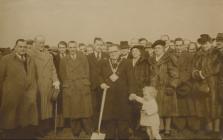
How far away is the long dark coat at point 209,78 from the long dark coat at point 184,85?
59 millimetres

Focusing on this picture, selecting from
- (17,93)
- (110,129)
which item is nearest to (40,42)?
(17,93)

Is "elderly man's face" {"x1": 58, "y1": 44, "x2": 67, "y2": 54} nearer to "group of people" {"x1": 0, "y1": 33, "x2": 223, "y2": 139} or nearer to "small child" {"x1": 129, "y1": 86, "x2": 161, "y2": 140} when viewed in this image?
"group of people" {"x1": 0, "y1": 33, "x2": 223, "y2": 139}

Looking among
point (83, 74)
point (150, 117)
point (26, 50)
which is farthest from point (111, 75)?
point (26, 50)

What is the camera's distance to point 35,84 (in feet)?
15.1

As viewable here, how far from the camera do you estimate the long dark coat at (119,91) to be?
15.0 ft

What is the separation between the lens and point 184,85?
463 centimetres

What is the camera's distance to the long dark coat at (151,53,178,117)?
459 cm

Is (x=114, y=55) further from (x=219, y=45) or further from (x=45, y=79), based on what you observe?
(x=219, y=45)

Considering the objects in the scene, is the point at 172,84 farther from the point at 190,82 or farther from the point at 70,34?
the point at 70,34

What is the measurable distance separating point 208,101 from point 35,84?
1.85 m

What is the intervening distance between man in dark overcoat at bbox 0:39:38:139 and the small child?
1.06 metres

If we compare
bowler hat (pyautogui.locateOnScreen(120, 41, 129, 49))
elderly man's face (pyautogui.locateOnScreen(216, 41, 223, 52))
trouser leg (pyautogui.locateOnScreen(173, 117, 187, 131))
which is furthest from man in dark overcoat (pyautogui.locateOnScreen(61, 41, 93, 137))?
elderly man's face (pyautogui.locateOnScreen(216, 41, 223, 52))

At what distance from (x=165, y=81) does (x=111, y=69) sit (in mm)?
592

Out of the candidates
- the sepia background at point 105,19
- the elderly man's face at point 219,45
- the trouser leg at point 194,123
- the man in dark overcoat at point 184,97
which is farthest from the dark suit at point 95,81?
the elderly man's face at point 219,45
